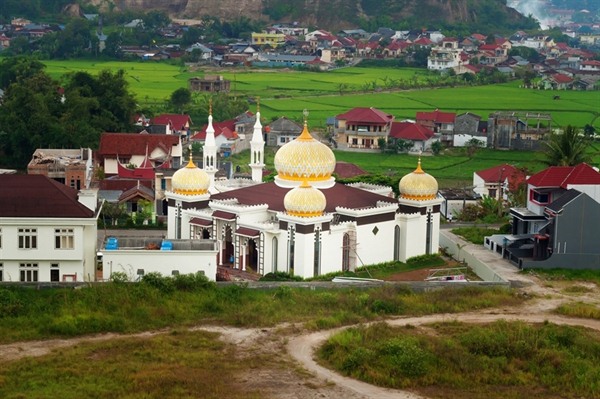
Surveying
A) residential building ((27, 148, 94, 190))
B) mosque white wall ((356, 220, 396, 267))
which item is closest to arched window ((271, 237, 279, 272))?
mosque white wall ((356, 220, 396, 267))

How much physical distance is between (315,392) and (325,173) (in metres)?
13.1

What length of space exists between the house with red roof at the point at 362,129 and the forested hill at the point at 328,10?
222 feet

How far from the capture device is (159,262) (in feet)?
96.6

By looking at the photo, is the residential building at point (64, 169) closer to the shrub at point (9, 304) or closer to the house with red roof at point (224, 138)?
the house with red roof at point (224, 138)

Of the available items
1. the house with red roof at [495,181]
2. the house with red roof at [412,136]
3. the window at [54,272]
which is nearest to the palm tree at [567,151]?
the house with red roof at [495,181]

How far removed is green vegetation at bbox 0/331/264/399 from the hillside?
10747cm

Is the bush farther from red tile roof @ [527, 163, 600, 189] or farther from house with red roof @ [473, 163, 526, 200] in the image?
house with red roof @ [473, 163, 526, 200]

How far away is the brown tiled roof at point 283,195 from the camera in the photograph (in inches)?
1315

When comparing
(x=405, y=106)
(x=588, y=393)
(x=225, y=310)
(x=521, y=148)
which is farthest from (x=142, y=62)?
(x=588, y=393)

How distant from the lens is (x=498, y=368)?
23.4 meters

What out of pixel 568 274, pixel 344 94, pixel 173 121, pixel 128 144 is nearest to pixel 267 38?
pixel 344 94

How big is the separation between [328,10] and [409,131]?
73.4m

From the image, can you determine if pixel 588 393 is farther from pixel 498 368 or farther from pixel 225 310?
pixel 225 310

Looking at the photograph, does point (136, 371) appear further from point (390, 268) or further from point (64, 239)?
point (390, 268)
